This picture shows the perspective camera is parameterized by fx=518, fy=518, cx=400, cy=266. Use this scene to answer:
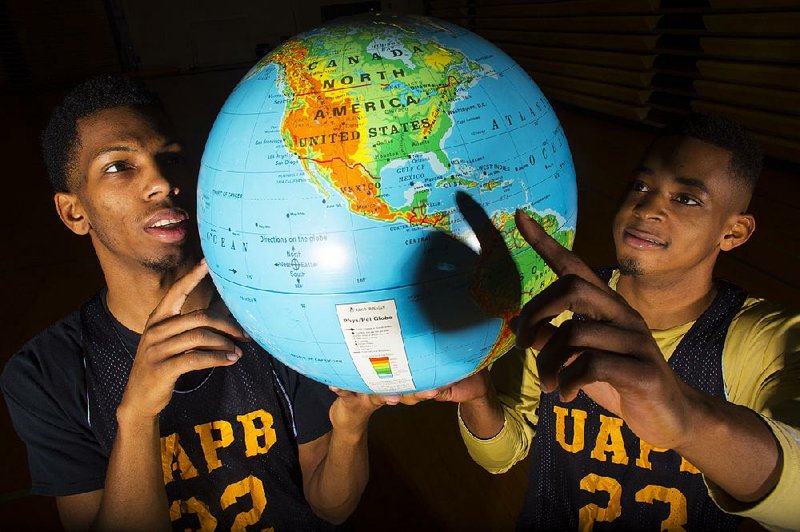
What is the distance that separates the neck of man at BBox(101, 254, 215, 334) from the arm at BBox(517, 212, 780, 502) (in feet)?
3.19

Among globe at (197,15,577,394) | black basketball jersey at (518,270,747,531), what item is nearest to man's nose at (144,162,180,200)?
globe at (197,15,577,394)

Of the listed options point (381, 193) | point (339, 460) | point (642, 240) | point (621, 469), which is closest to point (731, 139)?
point (642, 240)

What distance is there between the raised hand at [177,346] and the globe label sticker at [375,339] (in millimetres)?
329

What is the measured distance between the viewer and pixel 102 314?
4.86 ft

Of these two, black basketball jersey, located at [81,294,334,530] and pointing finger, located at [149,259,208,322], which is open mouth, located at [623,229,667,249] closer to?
black basketball jersey, located at [81,294,334,530]

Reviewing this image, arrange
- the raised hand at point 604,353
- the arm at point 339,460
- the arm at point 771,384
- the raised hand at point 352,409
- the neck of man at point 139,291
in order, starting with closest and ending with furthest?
the raised hand at point 604,353
the arm at point 771,384
the raised hand at point 352,409
the arm at point 339,460
the neck of man at point 139,291

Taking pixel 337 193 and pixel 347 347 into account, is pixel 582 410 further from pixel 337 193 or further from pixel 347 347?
pixel 337 193

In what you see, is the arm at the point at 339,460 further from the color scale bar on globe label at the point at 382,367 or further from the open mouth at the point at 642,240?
the open mouth at the point at 642,240

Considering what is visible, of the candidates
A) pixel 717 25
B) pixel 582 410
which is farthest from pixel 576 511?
pixel 717 25

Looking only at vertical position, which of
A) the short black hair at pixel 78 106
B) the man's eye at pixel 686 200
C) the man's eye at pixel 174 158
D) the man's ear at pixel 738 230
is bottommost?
the man's ear at pixel 738 230

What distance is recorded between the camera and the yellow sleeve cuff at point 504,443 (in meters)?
1.44

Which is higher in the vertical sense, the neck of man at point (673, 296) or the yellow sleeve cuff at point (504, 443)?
the neck of man at point (673, 296)

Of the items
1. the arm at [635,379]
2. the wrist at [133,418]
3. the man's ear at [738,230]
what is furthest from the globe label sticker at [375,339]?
the man's ear at [738,230]

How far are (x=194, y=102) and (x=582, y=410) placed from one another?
31.3ft
